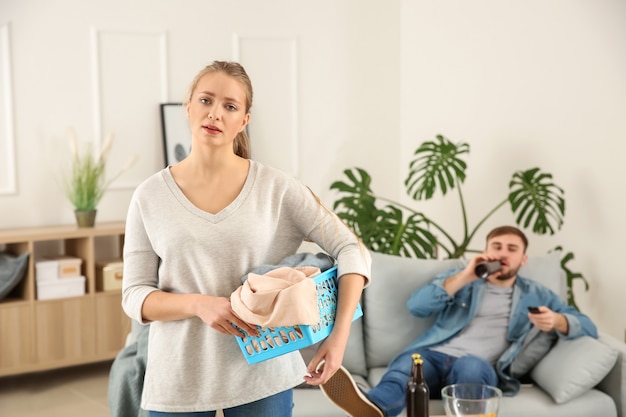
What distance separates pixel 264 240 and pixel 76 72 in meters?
3.80

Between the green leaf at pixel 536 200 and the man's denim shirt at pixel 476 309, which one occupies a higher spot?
the green leaf at pixel 536 200

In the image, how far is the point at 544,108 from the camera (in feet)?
15.1

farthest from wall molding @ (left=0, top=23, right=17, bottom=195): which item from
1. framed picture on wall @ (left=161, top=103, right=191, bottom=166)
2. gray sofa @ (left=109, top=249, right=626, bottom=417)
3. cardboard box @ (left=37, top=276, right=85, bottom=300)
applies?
gray sofa @ (left=109, top=249, right=626, bottom=417)

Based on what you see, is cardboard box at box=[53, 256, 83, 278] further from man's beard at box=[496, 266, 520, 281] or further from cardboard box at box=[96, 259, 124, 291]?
man's beard at box=[496, 266, 520, 281]

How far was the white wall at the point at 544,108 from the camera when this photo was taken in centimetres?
420

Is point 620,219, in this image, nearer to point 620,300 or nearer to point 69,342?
point 620,300

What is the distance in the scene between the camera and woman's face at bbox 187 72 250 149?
1.58 meters

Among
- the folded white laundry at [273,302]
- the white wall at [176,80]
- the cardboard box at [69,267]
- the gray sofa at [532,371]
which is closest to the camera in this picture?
the folded white laundry at [273,302]

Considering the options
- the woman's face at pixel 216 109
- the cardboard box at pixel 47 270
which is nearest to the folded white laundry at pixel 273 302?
the woman's face at pixel 216 109

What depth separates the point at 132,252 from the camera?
1.61 metres

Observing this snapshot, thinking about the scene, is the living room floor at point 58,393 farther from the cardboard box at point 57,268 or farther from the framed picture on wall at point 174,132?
the framed picture on wall at point 174,132

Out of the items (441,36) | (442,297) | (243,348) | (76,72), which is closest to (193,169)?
(243,348)

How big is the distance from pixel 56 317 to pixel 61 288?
159 mm

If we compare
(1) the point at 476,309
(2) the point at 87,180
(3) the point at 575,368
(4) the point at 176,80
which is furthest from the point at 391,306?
(4) the point at 176,80
